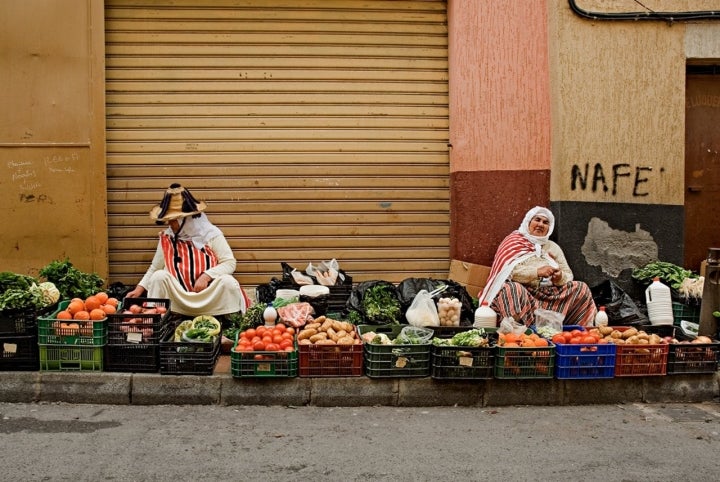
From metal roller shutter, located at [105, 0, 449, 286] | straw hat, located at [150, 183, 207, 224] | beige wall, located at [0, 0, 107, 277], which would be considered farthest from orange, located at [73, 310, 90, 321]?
metal roller shutter, located at [105, 0, 449, 286]

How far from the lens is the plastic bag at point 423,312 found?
7.40 metres

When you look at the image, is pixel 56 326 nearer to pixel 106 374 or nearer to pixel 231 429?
pixel 106 374

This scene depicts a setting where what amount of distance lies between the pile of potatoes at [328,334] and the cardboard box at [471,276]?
2.24 m

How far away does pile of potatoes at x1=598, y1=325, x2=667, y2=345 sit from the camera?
21.7 feet

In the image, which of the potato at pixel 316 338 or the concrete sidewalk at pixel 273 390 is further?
the potato at pixel 316 338

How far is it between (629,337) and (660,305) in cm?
121

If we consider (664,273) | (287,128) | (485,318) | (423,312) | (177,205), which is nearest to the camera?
(485,318)

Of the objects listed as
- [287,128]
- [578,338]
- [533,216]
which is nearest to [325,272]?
[287,128]

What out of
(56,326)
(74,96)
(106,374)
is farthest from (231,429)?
(74,96)

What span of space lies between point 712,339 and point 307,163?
4652 mm

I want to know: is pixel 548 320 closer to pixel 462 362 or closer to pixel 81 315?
pixel 462 362

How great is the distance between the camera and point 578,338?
658 cm

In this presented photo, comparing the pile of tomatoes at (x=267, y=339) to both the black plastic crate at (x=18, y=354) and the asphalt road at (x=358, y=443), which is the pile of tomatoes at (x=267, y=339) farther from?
the black plastic crate at (x=18, y=354)

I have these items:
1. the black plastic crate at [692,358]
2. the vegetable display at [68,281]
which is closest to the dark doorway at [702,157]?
the black plastic crate at [692,358]
